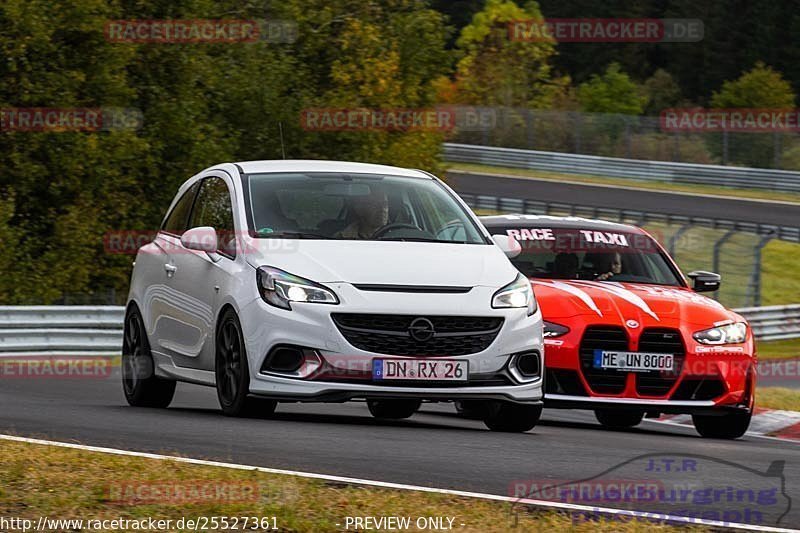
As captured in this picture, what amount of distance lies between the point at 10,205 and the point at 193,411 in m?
20.3

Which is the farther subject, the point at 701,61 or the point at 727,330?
the point at 701,61

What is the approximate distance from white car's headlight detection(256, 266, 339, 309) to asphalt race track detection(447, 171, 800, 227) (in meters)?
31.1

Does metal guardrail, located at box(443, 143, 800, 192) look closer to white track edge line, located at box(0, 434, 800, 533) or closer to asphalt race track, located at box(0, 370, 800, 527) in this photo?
asphalt race track, located at box(0, 370, 800, 527)

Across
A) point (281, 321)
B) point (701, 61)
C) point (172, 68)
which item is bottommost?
point (701, 61)

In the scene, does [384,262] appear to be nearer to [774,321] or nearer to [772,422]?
[772,422]

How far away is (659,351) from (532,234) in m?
1.92

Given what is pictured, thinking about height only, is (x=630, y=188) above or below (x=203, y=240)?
below

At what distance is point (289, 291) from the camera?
9180mm

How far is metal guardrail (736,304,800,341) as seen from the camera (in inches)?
1117

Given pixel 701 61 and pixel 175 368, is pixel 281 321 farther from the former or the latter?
pixel 701 61

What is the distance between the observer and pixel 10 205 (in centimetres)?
3012

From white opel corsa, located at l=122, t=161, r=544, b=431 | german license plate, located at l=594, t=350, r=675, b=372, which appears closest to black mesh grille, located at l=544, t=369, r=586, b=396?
german license plate, located at l=594, t=350, r=675, b=372

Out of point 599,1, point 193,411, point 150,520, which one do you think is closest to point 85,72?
point 193,411

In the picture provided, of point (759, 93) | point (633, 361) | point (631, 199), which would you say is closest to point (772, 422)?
point (633, 361)
